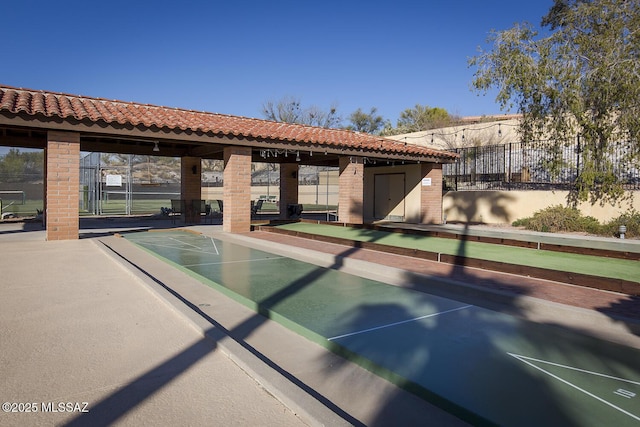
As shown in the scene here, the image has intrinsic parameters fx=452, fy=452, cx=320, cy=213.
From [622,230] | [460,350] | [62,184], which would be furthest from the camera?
[622,230]

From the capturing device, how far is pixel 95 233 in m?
14.3

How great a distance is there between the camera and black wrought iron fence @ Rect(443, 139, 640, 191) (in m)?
15.5

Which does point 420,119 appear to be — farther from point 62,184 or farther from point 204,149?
point 62,184

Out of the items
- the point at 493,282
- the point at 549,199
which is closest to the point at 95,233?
the point at 493,282

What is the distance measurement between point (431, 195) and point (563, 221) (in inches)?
230

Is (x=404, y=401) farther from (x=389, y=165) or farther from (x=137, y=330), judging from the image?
(x=389, y=165)

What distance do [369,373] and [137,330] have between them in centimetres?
267

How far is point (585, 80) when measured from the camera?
14.7m

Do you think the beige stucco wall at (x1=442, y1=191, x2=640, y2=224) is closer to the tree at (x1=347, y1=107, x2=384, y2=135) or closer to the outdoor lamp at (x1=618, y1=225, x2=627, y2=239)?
the outdoor lamp at (x1=618, y1=225, x2=627, y2=239)

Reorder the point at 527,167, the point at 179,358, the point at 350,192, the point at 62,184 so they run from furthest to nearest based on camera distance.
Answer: the point at 527,167, the point at 350,192, the point at 62,184, the point at 179,358

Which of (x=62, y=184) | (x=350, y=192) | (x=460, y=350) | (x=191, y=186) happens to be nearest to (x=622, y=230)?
(x=350, y=192)

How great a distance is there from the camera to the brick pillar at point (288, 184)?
75.4 feet

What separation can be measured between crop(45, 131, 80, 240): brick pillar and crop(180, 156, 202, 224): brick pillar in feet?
24.6

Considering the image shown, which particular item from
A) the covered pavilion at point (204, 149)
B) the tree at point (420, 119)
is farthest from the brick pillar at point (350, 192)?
the tree at point (420, 119)
